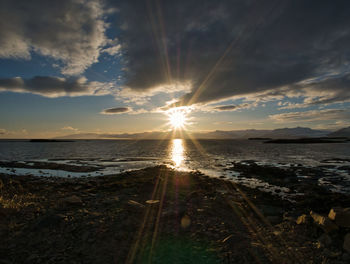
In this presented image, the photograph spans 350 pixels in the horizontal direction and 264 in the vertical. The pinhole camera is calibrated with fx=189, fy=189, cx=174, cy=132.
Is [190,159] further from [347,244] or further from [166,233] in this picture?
[347,244]

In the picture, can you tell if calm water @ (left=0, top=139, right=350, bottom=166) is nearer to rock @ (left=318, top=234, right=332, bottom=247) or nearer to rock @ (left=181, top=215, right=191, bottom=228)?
rock @ (left=181, top=215, right=191, bottom=228)

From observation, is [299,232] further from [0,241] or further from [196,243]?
[0,241]

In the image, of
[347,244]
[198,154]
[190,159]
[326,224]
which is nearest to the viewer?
[347,244]

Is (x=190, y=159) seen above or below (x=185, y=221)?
below

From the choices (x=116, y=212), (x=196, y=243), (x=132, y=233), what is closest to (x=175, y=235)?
(x=196, y=243)

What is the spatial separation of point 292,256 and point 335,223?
10.7 feet

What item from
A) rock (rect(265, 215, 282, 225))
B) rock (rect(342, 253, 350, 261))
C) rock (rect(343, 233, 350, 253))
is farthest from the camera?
rock (rect(265, 215, 282, 225))

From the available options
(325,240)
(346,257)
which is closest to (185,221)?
(325,240)

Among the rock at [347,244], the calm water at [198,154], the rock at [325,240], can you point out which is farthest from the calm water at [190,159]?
the rock at [347,244]

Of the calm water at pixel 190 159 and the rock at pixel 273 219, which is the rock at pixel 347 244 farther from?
the calm water at pixel 190 159

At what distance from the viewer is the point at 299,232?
8.49m

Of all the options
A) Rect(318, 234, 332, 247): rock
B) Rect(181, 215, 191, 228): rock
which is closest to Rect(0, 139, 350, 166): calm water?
Rect(181, 215, 191, 228): rock

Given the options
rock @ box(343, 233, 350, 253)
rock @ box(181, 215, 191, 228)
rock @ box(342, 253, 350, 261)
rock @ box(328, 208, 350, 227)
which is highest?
rock @ box(328, 208, 350, 227)

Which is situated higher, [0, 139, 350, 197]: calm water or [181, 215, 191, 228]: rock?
[181, 215, 191, 228]: rock
